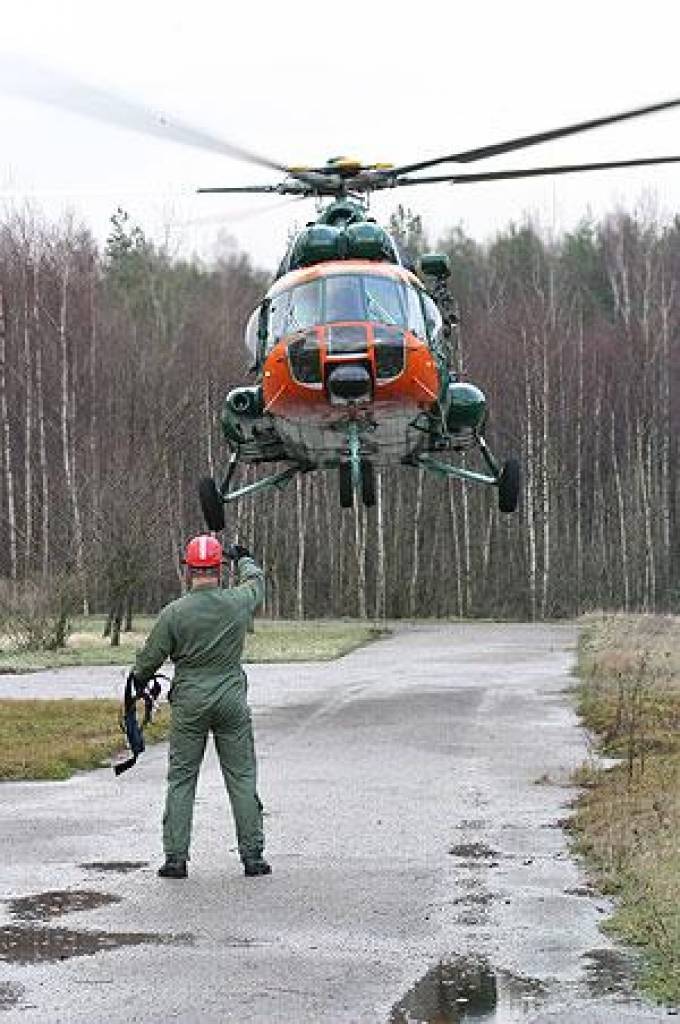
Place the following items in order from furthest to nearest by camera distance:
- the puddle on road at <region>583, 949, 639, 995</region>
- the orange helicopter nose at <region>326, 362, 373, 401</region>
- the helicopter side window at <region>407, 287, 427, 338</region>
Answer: the helicopter side window at <region>407, 287, 427, 338</region> → the orange helicopter nose at <region>326, 362, 373, 401</region> → the puddle on road at <region>583, 949, 639, 995</region>

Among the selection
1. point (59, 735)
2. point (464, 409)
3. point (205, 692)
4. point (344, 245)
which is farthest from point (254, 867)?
point (464, 409)

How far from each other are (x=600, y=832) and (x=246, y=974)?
13.7 ft

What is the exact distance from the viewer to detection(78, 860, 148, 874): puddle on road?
9.99m

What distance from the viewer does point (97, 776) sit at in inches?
577

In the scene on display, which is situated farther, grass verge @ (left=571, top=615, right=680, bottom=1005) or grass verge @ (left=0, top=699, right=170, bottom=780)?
grass verge @ (left=0, top=699, right=170, bottom=780)

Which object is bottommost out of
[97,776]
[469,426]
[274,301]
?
[97,776]

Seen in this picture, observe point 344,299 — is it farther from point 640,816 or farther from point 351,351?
point 640,816

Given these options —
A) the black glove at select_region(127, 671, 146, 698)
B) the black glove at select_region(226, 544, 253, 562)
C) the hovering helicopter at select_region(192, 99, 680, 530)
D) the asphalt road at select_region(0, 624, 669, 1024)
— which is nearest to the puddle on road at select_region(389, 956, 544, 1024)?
the asphalt road at select_region(0, 624, 669, 1024)

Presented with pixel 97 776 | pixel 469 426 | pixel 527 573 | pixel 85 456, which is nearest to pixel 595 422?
pixel 527 573

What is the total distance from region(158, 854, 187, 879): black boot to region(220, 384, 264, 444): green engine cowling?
11.9 m

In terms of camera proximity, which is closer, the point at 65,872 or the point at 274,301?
the point at 65,872

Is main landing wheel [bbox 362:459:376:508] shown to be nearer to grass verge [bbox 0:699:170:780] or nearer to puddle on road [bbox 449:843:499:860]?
grass verge [bbox 0:699:170:780]

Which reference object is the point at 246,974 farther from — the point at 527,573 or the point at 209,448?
the point at 527,573

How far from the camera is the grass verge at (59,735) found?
14.9 meters
